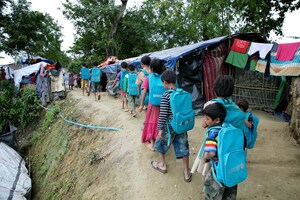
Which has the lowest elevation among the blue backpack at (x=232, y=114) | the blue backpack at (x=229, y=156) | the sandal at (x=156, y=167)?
the sandal at (x=156, y=167)

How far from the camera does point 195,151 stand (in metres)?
4.75

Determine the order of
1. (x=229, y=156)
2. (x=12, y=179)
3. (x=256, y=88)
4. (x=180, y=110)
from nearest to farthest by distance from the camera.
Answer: (x=229, y=156) → (x=180, y=110) → (x=12, y=179) → (x=256, y=88)

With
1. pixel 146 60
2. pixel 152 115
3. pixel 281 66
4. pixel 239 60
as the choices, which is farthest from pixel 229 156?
pixel 239 60

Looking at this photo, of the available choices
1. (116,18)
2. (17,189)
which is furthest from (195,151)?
(116,18)

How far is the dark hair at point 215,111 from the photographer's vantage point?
2.29 meters

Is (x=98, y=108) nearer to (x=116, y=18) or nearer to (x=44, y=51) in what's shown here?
(x=116, y=18)

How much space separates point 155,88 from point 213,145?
67.5 inches

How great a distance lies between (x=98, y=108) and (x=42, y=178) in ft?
10.1

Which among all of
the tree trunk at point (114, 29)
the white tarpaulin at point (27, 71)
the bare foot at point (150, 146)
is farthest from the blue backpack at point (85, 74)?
the tree trunk at point (114, 29)

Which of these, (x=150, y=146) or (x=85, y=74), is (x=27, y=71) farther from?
(x=150, y=146)

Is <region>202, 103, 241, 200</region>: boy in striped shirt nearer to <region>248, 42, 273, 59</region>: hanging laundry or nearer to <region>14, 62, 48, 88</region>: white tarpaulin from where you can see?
<region>248, 42, 273, 59</region>: hanging laundry

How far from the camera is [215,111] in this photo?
90.2 inches

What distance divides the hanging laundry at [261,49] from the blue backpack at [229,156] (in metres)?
6.25

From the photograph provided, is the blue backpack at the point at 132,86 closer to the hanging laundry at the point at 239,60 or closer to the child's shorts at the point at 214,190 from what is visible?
the hanging laundry at the point at 239,60
